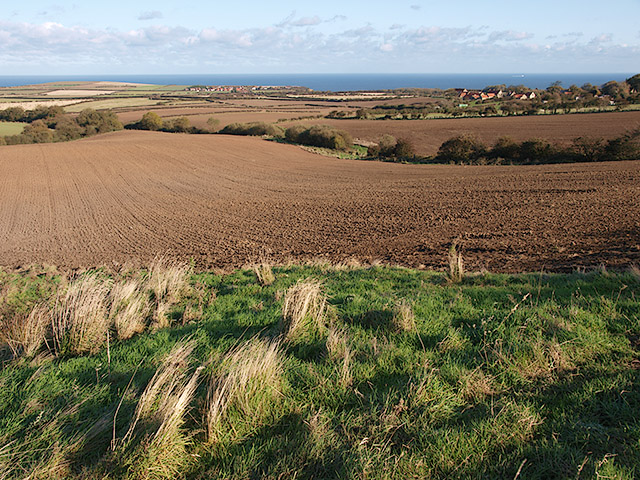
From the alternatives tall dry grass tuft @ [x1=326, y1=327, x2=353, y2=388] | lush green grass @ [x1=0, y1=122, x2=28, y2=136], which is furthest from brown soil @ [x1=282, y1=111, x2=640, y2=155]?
lush green grass @ [x1=0, y1=122, x2=28, y2=136]

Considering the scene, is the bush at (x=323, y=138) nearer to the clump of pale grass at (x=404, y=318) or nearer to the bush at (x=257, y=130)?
the bush at (x=257, y=130)

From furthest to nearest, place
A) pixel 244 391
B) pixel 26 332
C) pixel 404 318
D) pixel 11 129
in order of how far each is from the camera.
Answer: pixel 11 129
pixel 404 318
pixel 26 332
pixel 244 391

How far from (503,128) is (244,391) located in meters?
61.0

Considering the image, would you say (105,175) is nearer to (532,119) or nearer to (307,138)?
(307,138)

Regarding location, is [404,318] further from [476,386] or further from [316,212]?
[316,212]

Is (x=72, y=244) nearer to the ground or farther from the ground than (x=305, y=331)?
nearer to the ground

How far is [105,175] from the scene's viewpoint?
33969 millimetres

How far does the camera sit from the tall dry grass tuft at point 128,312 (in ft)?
16.9

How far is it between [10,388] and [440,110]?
93.2 meters

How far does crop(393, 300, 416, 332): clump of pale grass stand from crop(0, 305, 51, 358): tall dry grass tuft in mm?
4116

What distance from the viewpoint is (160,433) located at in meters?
3.01

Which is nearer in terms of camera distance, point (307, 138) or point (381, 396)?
point (381, 396)

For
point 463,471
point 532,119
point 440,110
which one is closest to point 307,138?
point 532,119

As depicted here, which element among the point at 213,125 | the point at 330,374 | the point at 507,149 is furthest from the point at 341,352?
the point at 213,125
